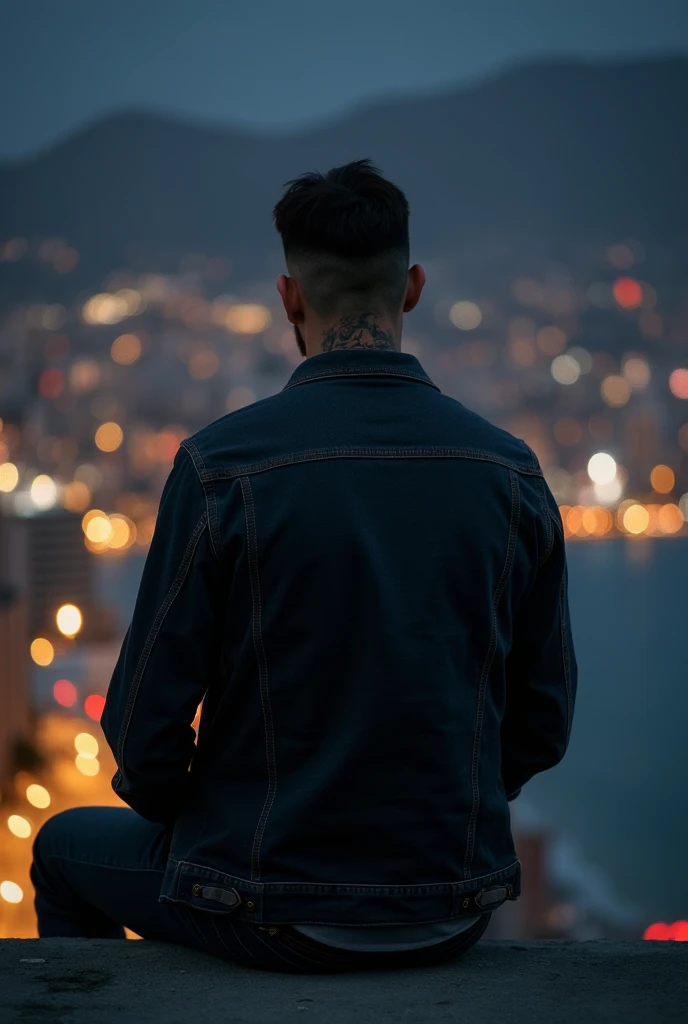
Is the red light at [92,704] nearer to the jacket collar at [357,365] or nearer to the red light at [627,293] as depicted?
the jacket collar at [357,365]

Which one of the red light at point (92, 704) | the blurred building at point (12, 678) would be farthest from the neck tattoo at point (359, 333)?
the red light at point (92, 704)

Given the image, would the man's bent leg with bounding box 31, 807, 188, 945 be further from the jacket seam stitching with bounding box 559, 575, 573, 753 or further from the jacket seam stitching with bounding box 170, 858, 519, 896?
the jacket seam stitching with bounding box 559, 575, 573, 753

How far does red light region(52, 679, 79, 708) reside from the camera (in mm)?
40562

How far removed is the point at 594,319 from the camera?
81062 mm

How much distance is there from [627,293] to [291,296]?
9081 cm

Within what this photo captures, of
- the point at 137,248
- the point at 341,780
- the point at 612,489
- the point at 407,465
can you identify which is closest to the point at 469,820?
the point at 341,780

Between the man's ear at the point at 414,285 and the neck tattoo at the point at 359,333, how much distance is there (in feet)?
0.17

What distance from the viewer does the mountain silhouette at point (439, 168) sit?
105 metres

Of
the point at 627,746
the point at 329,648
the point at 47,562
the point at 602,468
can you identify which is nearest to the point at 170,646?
the point at 329,648

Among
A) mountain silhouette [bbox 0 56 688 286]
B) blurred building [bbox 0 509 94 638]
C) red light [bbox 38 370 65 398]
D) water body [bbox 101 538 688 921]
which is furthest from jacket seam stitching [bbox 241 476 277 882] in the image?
mountain silhouette [bbox 0 56 688 286]

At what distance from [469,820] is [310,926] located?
0.57ft

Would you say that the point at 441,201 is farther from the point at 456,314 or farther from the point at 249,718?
the point at 249,718

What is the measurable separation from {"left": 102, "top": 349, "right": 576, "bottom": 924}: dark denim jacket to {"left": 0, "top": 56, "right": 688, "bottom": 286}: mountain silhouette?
3908 inches

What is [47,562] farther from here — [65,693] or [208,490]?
[208,490]
